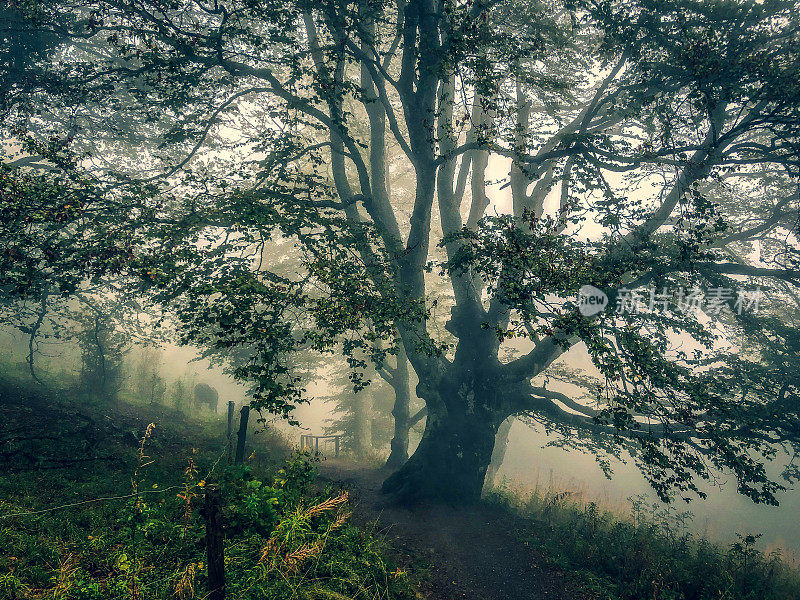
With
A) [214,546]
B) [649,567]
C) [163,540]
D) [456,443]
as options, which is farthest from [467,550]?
[214,546]

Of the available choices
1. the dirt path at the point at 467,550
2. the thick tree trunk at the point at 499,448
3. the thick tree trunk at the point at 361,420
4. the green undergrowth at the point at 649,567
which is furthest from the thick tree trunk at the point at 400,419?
the green undergrowth at the point at 649,567

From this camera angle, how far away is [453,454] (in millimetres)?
10562

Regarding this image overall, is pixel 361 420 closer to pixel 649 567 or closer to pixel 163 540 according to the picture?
pixel 649 567

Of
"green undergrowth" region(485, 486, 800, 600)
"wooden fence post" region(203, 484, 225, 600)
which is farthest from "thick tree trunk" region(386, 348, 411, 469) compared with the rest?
"wooden fence post" region(203, 484, 225, 600)

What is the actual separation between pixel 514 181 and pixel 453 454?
8212 millimetres

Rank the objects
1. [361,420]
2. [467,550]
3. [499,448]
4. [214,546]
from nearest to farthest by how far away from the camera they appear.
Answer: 1. [214,546]
2. [467,550]
3. [499,448]
4. [361,420]

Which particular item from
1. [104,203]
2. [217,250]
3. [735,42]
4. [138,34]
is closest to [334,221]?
[217,250]

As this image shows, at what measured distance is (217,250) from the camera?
7.05 m

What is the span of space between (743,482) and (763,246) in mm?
11623

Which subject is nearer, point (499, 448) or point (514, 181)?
point (514, 181)

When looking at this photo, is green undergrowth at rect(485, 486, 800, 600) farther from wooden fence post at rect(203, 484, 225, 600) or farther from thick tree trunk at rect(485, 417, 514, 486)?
thick tree trunk at rect(485, 417, 514, 486)

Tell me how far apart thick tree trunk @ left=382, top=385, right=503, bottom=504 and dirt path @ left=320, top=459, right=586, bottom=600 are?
484 millimetres

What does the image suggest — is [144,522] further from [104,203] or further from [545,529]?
[545,529]

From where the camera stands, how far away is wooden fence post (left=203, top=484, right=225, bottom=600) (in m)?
3.21
